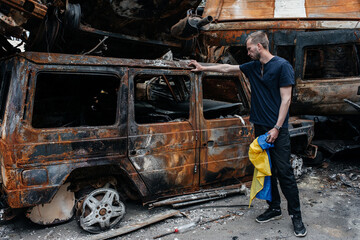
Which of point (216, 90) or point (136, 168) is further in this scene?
point (216, 90)

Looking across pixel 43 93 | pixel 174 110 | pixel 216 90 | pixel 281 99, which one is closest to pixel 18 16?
A: pixel 43 93

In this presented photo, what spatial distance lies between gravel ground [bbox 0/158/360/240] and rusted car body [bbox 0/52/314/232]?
20cm

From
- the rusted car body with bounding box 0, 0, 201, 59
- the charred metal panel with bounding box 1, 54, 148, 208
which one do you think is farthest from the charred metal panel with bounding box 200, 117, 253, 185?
the rusted car body with bounding box 0, 0, 201, 59

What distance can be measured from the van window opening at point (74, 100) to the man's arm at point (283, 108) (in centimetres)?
187

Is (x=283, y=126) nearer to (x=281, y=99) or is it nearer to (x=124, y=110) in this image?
(x=281, y=99)

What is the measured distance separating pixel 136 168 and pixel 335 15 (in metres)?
4.37

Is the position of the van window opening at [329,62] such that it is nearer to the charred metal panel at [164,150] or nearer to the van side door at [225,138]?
the van side door at [225,138]

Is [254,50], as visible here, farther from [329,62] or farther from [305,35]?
[329,62]

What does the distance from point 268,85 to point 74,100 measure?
7.98ft

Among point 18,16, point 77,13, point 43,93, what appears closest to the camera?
point 18,16

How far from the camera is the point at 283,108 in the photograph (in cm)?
286

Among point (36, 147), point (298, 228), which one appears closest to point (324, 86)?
point (298, 228)

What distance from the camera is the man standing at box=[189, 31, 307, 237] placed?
288 cm

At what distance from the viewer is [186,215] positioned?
341cm
